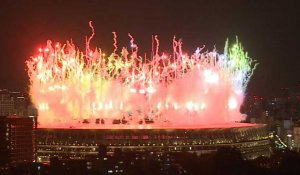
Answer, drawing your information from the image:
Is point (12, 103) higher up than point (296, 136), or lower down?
higher up

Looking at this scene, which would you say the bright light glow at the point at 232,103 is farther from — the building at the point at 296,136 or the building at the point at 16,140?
the building at the point at 16,140

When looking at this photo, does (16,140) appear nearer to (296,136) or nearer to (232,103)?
(232,103)

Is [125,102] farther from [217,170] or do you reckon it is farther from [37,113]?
[217,170]

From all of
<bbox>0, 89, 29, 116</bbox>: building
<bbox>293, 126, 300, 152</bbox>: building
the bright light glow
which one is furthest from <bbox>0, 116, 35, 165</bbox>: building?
<bbox>293, 126, 300, 152</bbox>: building

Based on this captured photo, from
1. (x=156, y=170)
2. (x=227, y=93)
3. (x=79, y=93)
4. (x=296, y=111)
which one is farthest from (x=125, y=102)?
(x=296, y=111)

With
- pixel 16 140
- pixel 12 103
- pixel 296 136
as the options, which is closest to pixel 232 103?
pixel 296 136

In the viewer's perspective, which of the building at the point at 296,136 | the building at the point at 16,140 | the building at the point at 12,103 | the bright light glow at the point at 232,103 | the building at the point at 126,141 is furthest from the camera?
the building at the point at 12,103

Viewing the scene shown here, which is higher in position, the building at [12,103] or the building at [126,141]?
the building at [12,103]

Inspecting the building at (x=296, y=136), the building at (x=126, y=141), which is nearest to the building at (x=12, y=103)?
the building at (x=126, y=141)
